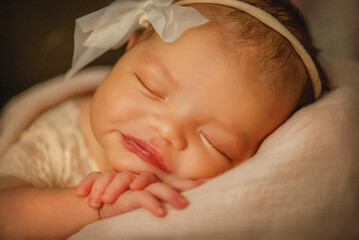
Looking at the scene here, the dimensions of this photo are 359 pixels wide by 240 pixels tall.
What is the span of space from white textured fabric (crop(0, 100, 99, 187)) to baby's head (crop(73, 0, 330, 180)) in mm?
180

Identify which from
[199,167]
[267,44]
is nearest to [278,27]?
[267,44]

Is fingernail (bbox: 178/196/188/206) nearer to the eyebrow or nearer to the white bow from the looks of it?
the eyebrow

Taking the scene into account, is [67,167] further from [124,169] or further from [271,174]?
[271,174]

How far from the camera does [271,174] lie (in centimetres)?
62

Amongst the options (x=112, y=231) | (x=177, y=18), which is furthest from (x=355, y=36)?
(x=112, y=231)

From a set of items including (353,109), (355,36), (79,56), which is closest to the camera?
(353,109)

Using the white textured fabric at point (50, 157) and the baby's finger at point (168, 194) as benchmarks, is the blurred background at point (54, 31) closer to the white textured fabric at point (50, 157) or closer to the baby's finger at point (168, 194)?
the white textured fabric at point (50, 157)

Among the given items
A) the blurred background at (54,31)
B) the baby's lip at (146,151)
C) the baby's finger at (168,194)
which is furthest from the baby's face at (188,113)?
the blurred background at (54,31)

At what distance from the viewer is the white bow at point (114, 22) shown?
0.82 m

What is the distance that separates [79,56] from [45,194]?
0.34 metres

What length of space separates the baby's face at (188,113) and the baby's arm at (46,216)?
12 cm

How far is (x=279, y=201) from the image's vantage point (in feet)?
1.98

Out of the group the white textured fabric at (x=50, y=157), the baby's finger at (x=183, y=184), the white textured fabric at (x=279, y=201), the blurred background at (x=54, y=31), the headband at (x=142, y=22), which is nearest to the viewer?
the white textured fabric at (x=279, y=201)

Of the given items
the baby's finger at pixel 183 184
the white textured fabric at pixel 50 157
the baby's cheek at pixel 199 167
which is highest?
the baby's finger at pixel 183 184
